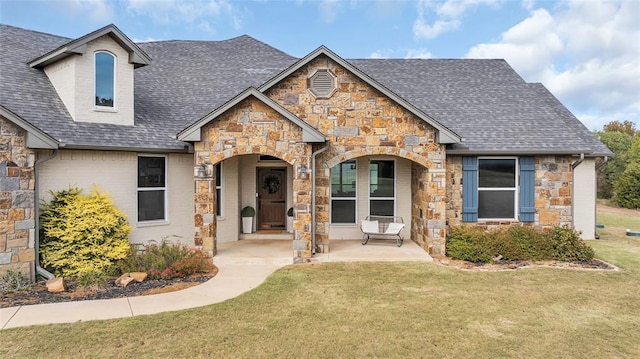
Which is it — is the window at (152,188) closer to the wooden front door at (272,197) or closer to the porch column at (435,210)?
the wooden front door at (272,197)

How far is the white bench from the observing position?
36.1 feet

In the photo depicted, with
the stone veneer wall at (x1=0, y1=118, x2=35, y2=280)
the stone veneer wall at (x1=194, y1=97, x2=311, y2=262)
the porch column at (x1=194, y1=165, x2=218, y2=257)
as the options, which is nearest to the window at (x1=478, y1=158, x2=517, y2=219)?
the stone veneer wall at (x1=194, y1=97, x2=311, y2=262)

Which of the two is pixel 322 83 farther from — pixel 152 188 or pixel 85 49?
pixel 85 49

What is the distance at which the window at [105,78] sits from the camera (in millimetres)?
9898

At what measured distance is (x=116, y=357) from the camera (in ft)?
15.5

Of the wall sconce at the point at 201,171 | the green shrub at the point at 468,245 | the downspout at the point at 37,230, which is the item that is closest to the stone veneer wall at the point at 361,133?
the green shrub at the point at 468,245

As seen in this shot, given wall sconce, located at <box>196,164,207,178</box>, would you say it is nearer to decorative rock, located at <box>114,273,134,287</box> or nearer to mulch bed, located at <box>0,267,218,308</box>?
mulch bed, located at <box>0,267,218,308</box>

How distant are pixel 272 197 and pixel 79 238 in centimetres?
611

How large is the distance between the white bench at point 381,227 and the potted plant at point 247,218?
363 cm

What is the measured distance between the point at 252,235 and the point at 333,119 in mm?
4782

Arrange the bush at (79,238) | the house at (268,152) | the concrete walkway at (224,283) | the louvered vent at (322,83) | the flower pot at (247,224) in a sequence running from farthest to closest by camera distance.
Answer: the flower pot at (247,224)
the louvered vent at (322,83)
the house at (268,152)
the bush at (79,238)
the concrete walkway at (224,283)

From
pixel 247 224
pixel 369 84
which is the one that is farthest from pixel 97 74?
pixel 369 84

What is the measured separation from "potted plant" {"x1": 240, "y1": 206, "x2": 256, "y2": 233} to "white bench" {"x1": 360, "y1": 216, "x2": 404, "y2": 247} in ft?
11.9

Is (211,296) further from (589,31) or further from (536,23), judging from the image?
(589,31)
